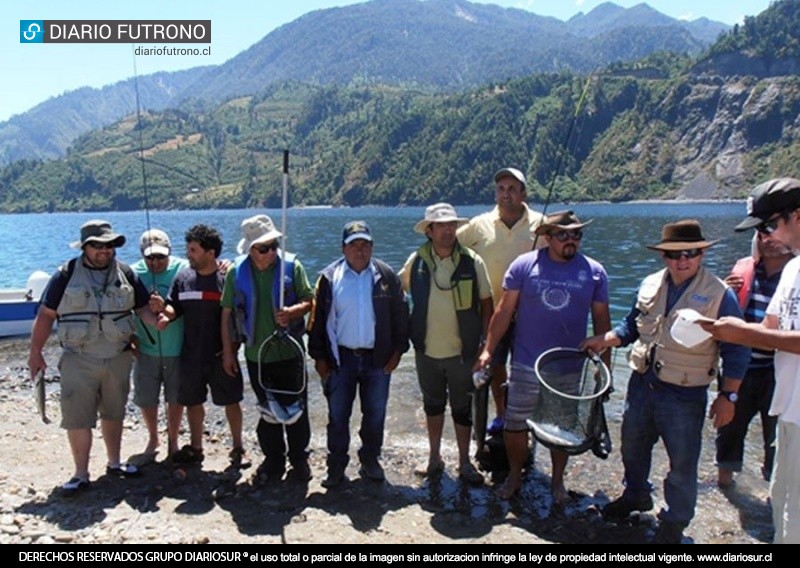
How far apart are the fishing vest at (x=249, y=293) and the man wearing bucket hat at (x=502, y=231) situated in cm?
201

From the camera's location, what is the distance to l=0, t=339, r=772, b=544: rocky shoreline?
5605 mm

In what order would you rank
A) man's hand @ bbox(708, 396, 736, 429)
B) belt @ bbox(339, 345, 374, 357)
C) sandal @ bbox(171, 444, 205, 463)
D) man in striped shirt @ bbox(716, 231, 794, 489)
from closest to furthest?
man's hand @ bbox(708, 396, 736, 429), man in striped shirt @ bbox(716, 231, 794, 489), belt @ bbox(339, 345, 374, 357), sandal @ bbox(171, 444, 205, 463)

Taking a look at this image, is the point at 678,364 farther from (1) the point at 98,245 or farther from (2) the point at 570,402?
(1) the point at 98,245

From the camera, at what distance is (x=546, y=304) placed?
19.4 ft

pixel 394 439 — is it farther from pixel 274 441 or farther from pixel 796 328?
pixel 796 328

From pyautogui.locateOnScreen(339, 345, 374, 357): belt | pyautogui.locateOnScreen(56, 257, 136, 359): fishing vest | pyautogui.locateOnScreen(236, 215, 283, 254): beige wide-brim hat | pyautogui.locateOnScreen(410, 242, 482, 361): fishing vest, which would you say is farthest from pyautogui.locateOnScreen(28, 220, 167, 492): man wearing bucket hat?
pyautogui.locateOnScreen(410, 242, 482, 361): fishing vest

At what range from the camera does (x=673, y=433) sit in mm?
5160

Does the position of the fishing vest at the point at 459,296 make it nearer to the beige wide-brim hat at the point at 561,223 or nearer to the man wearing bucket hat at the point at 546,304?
the man wearing bucket hat at the point at 546,304

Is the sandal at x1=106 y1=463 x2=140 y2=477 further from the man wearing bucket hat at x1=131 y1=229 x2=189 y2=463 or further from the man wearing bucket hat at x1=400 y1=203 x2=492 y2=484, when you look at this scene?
the man wearing bucket hat at x1=400 y1=203 x2=492 y2=484

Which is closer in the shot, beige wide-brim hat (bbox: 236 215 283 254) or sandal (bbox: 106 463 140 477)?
beige wide-brim hat (bbox: 236 215 283 254)

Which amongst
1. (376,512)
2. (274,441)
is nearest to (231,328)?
(274,441)

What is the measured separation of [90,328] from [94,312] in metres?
0.16

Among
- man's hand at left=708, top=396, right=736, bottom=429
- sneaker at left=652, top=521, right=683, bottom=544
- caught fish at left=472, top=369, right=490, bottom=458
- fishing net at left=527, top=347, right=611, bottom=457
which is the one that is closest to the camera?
man's hand at left=708, top=396, right=736, bottom=429

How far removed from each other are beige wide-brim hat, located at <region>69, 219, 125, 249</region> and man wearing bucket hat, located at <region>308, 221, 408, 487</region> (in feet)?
6.46
